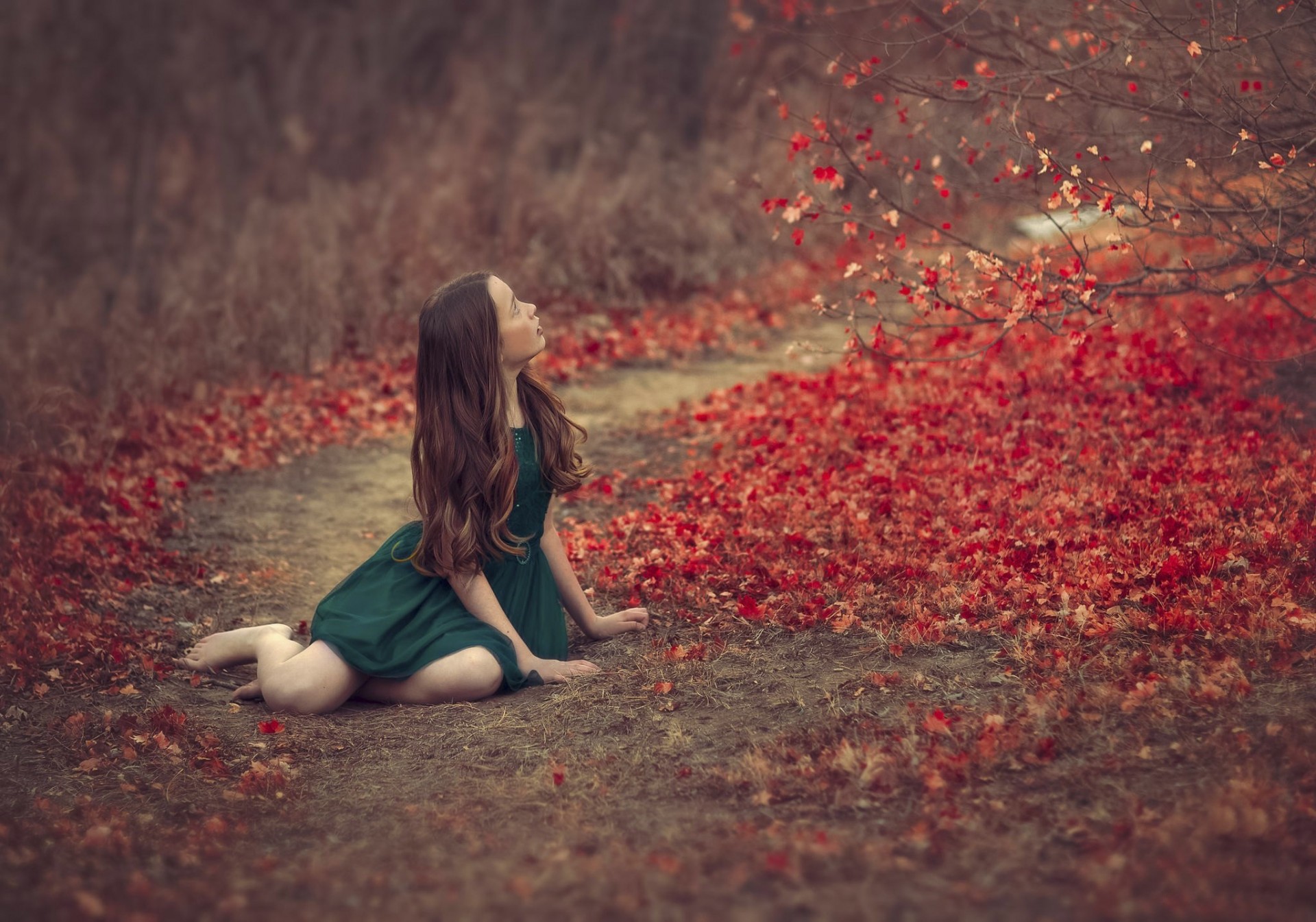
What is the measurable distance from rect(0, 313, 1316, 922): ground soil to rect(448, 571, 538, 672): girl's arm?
19cm

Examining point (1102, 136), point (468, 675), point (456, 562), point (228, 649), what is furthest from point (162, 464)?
point (1102, 136)

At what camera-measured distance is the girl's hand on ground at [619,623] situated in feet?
16.3

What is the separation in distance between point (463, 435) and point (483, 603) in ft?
2.17

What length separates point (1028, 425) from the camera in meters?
6.77

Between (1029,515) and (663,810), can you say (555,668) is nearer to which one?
(663,810)

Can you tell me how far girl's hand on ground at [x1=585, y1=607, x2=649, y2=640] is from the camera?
16.3 feet

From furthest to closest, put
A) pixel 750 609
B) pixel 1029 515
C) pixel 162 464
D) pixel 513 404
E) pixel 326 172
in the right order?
1. pixel 326 172
2. pixel 162 464
3. pixel 1029 515
4. pixel 750 609
5. pixel 513 404

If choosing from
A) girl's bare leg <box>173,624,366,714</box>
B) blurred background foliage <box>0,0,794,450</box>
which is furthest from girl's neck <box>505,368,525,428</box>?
blurred background foliage <box>0,0,794,450</box>

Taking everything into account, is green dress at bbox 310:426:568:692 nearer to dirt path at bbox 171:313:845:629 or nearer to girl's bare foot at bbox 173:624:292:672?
girl's bare foot at bbox 173:624:292:672

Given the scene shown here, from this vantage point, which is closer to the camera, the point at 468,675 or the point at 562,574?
the point at 468,675

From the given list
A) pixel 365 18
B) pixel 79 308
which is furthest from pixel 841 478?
pixel 365 18

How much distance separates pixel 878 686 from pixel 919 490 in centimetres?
200

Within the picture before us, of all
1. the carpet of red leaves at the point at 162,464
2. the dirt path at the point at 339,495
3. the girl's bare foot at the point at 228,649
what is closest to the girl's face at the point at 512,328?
the girl's bare foot at the point at 228,649

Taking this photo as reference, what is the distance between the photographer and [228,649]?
485 cm
